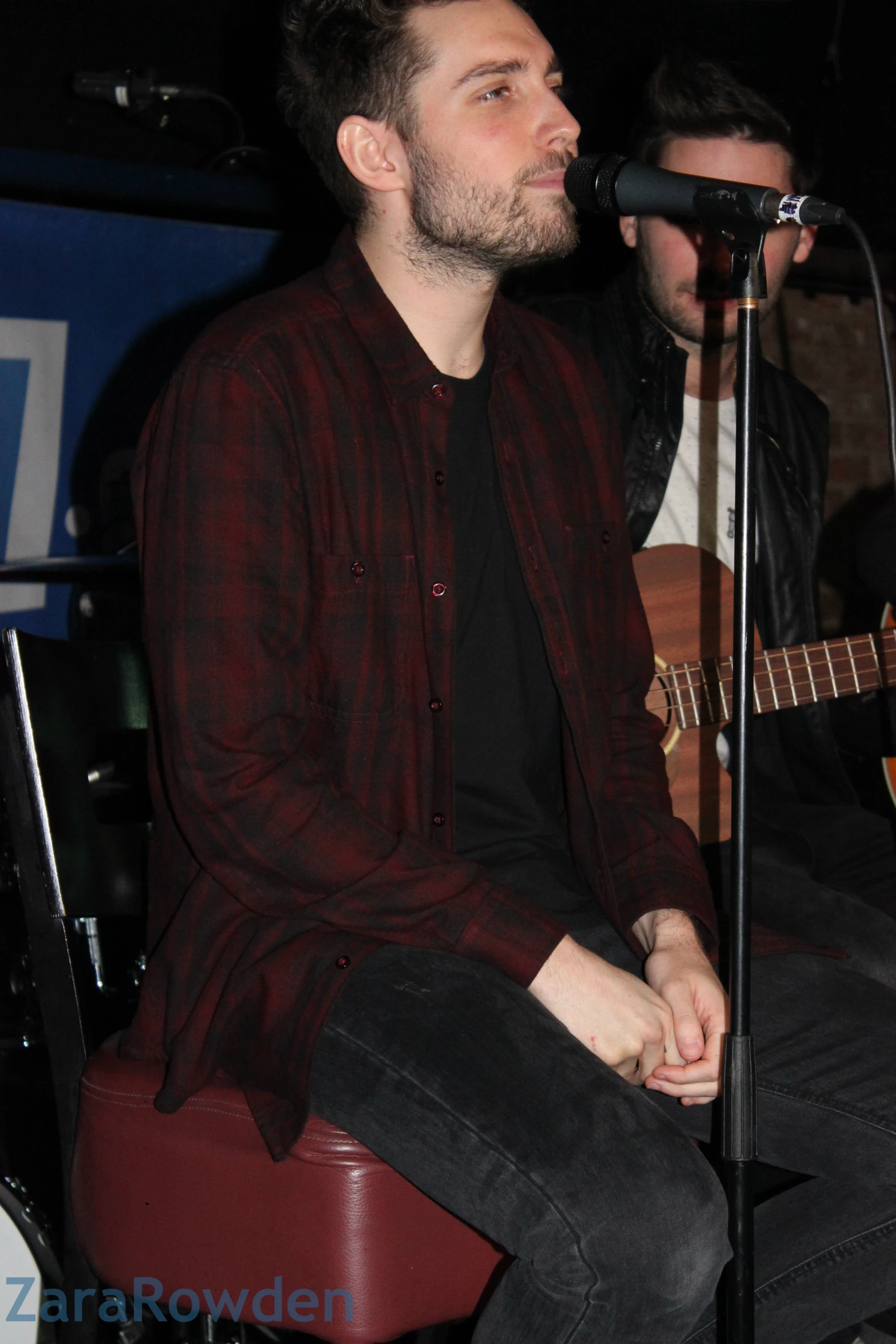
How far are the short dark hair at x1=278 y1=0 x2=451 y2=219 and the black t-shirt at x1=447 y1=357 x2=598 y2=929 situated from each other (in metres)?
0.34

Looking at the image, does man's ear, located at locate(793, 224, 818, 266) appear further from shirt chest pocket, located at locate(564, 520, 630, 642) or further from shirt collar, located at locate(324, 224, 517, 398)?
shirt collar, located at locate(324, 224, 517, 398)

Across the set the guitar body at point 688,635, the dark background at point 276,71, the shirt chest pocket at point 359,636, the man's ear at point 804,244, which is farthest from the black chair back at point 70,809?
the dark background at point 276,71

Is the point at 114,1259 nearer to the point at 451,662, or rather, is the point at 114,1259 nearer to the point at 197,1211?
the point at 197,1211

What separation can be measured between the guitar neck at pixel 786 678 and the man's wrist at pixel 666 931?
83 cm

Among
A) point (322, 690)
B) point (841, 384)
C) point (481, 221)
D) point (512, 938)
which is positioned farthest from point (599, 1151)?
point (841, 384)

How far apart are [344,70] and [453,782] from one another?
0.95 meters

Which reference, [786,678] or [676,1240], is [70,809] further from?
[786,678]

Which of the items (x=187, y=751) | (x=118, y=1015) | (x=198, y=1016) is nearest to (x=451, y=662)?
(x=187, y=751)

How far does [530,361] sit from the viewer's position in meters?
1.75

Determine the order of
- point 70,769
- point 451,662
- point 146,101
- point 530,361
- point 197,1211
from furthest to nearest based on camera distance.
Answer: point 146,101, point 530,361, point 70,769, point 451,662, point 197,1211

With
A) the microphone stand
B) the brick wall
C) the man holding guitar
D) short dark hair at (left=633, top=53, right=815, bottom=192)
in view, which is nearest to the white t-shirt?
the man holding guitar

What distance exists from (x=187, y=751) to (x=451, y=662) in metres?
0.33

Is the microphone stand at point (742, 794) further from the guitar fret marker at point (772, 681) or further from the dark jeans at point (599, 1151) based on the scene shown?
the guitar fret marker at point (772, 681)

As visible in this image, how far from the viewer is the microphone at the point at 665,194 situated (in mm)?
1126
